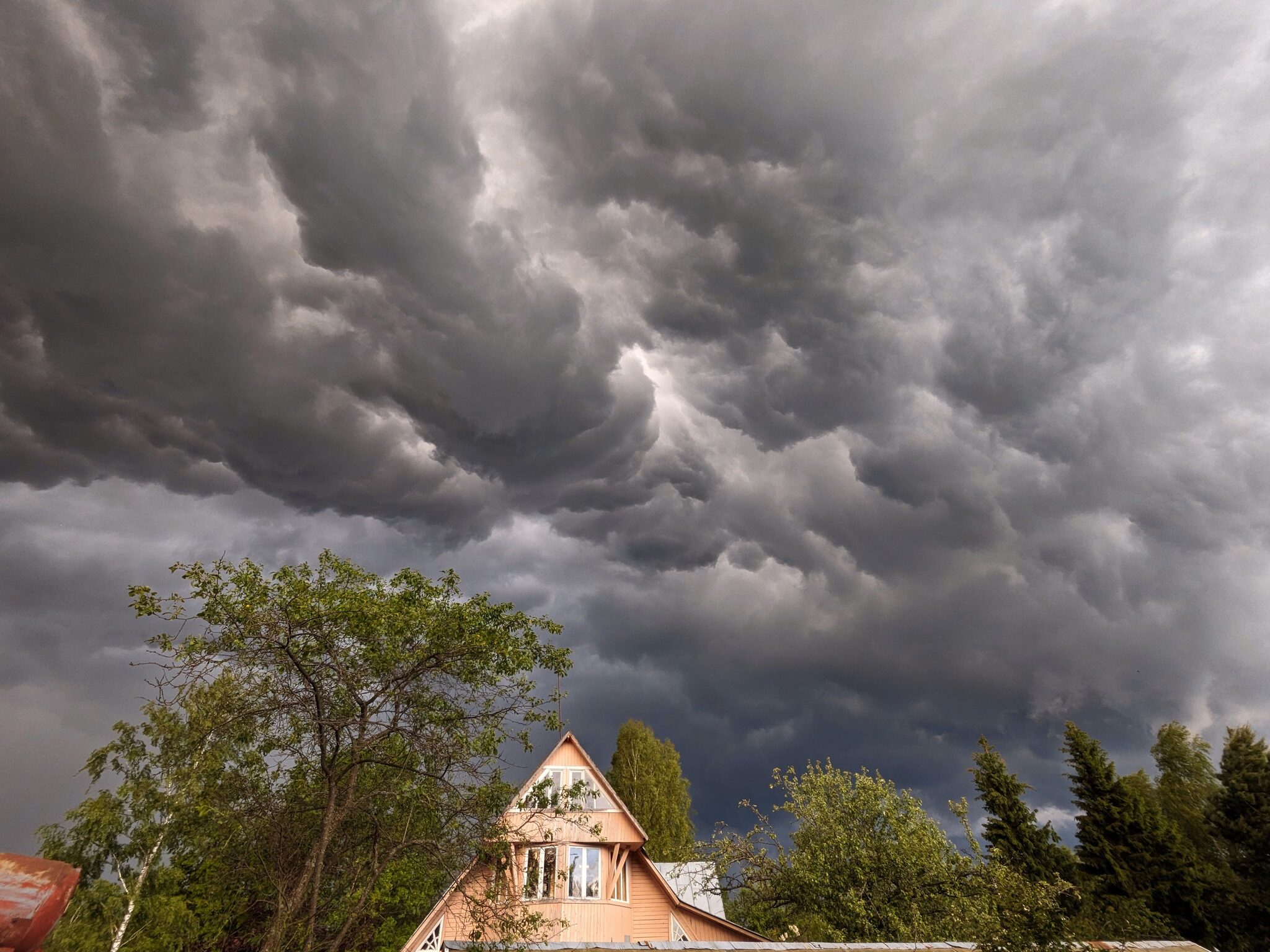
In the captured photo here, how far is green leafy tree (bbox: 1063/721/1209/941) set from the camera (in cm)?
3397

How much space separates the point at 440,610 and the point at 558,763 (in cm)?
1512

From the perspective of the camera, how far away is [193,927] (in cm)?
2669

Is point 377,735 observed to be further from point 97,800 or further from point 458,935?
point 97,800

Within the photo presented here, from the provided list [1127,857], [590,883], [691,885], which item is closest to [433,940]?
[590,883]

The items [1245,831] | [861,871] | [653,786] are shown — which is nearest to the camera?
[861,871]

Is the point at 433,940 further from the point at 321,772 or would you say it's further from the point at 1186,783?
the point at 1186,783

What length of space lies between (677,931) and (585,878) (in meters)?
5.93

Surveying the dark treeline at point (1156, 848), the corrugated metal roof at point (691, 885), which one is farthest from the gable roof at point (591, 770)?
the dark treeline at point (1156, 848)

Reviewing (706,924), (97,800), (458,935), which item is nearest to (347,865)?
(458,935)

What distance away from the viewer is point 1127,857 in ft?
121

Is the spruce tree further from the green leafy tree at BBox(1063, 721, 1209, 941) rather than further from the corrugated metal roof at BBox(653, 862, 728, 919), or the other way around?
the corrugated metal roof at BBox(653, 862, 728, 919)

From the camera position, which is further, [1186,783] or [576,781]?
[1186,783]

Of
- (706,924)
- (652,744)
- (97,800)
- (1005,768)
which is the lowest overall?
(706,924)

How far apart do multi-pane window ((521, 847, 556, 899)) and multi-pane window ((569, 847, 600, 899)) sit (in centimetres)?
81
